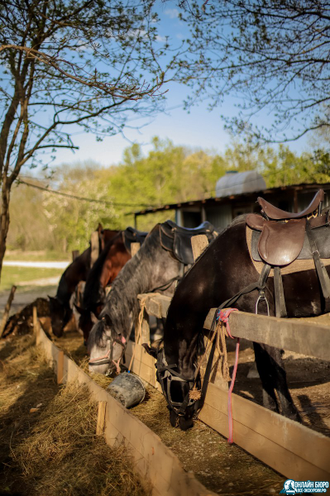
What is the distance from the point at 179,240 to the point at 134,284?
84cm

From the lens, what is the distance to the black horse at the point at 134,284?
4.37 m

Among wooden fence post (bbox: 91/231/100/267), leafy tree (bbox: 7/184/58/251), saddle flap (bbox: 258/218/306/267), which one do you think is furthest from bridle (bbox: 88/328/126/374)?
leafy tree (bbox: 7/184/58/251)

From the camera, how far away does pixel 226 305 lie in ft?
9.55

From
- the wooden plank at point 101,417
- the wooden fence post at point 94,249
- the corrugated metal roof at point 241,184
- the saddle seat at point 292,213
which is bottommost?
the wooden plank at point 101,417

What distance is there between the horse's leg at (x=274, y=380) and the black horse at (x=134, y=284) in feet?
6.05

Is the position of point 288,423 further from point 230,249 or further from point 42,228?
point 42,228

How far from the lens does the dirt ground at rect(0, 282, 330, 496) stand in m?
2.42

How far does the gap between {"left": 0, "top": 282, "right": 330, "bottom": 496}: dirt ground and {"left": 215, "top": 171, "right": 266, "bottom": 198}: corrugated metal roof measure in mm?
13757

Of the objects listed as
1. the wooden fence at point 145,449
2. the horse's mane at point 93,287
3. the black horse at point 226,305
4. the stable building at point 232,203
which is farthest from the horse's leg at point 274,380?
the stable building at point 232,203

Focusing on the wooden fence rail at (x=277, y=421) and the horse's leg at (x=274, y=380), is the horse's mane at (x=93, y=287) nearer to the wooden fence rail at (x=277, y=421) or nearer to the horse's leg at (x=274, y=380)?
the wooden fence rail at (x=277, y=421)

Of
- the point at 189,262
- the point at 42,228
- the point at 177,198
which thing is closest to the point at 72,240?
the point at 42,228

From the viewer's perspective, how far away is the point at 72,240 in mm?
36500

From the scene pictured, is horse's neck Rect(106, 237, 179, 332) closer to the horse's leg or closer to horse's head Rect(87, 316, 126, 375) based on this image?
horse's head Rect(87, 316, 126, 375)

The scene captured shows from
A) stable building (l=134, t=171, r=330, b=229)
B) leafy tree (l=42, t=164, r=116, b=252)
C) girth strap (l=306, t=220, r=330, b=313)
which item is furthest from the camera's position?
leafy tree (l=42, t=164, r=116, b=252)
